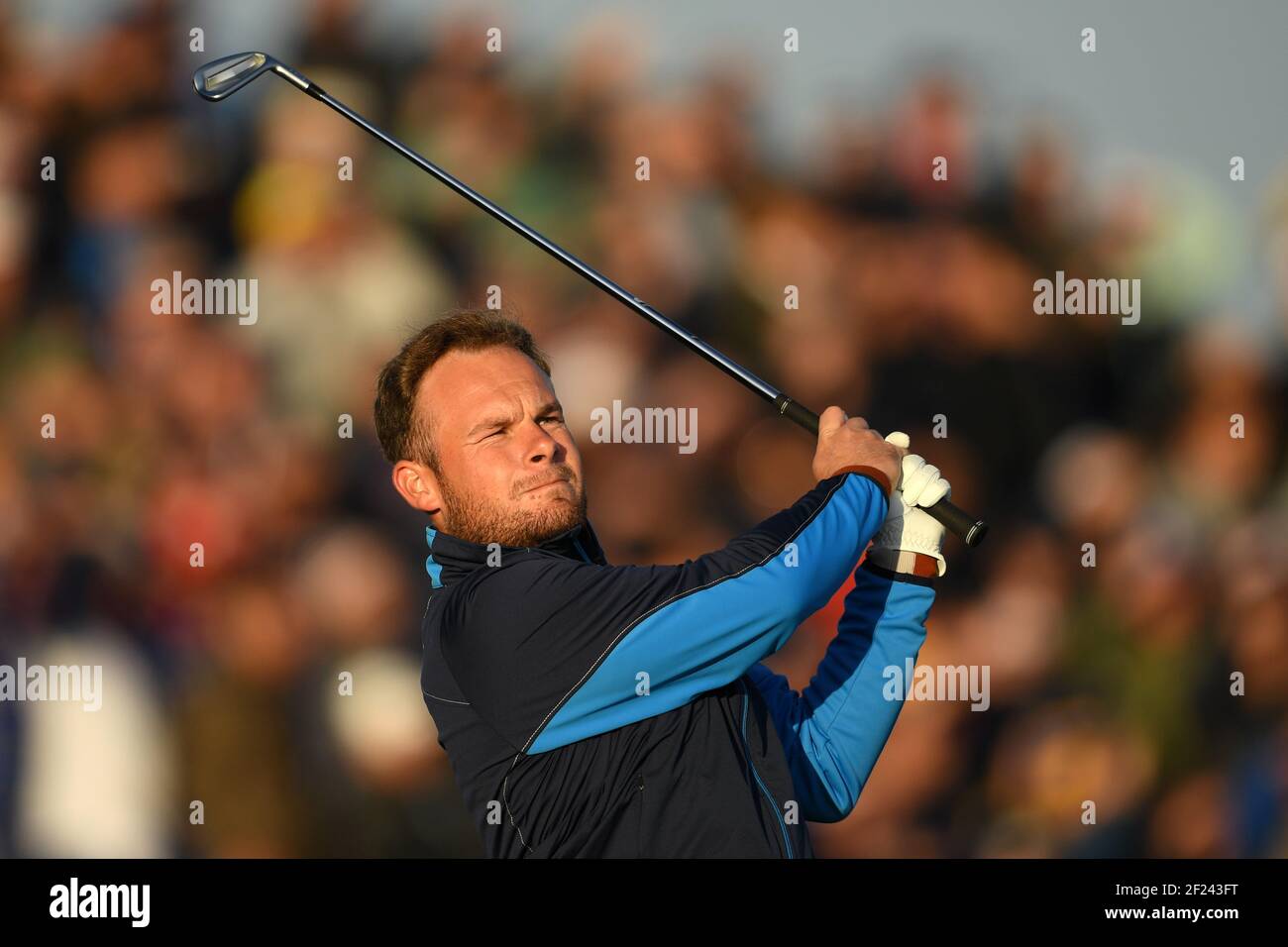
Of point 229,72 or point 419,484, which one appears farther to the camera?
point 229,72

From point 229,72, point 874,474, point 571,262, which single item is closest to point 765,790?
point 874,474

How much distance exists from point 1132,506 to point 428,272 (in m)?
1.54

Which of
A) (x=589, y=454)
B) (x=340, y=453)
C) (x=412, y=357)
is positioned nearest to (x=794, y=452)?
(x=589, y=454)

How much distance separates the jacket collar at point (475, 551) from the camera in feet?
4.39

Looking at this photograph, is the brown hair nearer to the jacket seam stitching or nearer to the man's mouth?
the man's mouth

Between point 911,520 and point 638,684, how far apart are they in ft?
1.16

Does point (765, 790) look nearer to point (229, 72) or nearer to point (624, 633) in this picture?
point (624, 633)

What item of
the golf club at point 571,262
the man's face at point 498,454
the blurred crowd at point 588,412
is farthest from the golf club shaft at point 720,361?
the blurred crowd at point 588,412

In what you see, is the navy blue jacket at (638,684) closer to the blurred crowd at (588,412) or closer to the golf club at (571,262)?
the golf club at (571,262)

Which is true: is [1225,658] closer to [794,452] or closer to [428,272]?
[794,452]

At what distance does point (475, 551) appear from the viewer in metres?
1.34

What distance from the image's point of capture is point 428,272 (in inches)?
112

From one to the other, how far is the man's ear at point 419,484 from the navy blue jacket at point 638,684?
0.08 metres

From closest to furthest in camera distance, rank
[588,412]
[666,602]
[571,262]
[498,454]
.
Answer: [666,602], [498,454], [571,262], [588,412]
